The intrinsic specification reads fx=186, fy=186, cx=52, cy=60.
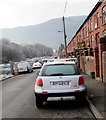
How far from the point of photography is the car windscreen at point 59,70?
625 centimetres

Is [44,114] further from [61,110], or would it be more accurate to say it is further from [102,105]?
[102,105]

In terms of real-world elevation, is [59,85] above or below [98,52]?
below

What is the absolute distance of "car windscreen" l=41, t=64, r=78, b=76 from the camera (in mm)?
6250

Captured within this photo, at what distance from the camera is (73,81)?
6051 millimetres

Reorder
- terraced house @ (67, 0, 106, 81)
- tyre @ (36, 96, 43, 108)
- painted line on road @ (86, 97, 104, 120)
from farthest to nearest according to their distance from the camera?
terraced house @ (67, 0, 106, 81)
tyre @ (36, 96, 43, 108)
painted line on road @ (86, 97, 104, 120)

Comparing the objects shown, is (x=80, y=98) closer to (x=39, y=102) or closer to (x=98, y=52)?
(x=39, y=102)

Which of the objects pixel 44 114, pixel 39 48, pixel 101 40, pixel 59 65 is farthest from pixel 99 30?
pixel 39 48

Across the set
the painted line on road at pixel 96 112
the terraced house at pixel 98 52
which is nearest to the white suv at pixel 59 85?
the painted line on road at pixel 96 112

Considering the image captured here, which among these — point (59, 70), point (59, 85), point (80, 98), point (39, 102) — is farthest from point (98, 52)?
point (39, 102)

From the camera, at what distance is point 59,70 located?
6.38 m

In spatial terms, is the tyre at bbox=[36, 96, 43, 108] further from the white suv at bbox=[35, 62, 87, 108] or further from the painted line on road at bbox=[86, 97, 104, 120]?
the painted line on road at bbox=[86, 97, 104, 120]

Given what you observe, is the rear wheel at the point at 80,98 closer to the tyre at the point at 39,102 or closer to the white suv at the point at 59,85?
the white suv at the point at 59,85

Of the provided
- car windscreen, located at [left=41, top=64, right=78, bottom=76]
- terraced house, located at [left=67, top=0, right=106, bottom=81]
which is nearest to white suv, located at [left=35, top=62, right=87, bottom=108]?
car windscreen, located at [left=41, top=64, right=78, bottom=76]

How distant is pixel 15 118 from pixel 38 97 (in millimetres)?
1124
